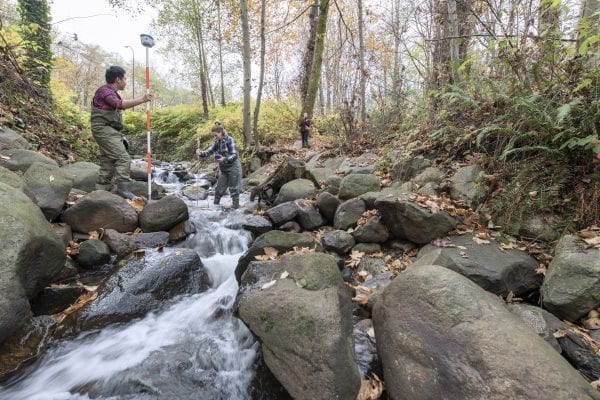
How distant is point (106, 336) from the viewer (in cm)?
386

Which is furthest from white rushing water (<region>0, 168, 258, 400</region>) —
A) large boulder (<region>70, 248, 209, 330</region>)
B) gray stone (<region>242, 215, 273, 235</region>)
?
gray stone (<region>242, 215, 273, 235</region>)

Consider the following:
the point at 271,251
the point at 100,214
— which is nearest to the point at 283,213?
the point at 271,251

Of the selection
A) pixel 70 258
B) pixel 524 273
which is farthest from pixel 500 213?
pixel 70 258

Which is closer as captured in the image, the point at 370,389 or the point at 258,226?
the point at 370,389

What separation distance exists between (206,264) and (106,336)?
2073 millimetres

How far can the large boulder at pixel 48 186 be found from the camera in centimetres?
532

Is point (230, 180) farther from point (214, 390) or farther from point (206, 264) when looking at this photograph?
point (214, 390)

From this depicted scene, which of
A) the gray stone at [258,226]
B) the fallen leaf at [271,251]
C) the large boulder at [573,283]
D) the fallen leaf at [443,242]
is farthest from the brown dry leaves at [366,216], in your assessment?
the large boulder at [573,283]

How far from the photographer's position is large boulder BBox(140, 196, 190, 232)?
6273mm

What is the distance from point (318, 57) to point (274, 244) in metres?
11.6

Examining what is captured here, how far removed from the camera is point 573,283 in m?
3.53

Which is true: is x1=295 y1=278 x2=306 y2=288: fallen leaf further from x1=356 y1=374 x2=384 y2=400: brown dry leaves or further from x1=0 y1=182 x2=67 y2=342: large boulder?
x1=0 y1=182 x2=67 y2=342: large boulder

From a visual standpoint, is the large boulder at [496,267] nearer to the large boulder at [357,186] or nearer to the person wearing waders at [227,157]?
the large boulder at [357,186]

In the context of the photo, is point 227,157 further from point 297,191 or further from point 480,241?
point 480,241
